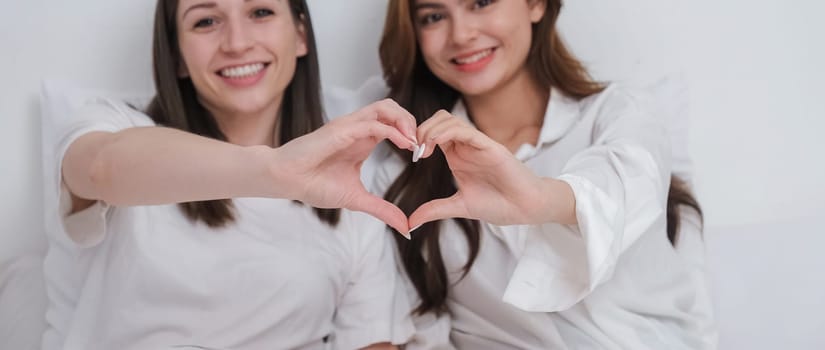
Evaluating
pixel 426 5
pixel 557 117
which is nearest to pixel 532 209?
pixel 557 117

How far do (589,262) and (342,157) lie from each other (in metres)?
0.36

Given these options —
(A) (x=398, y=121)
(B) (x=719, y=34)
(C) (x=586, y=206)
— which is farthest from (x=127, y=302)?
(B) (x=719, y=34)

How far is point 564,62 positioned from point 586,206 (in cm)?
49

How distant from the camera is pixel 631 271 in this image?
1.34m

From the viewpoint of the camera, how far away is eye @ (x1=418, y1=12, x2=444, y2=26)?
1461 millimetres

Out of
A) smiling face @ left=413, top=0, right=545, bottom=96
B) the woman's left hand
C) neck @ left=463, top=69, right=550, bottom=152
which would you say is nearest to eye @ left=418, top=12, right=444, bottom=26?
smiling face @ left=413, top=0, right=545, bottom=96

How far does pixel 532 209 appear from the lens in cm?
108

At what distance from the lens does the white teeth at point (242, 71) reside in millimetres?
1377

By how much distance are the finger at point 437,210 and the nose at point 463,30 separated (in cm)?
40

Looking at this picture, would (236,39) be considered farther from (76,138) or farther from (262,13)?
(76,138)

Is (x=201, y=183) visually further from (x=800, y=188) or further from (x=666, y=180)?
(x=800, y=188)

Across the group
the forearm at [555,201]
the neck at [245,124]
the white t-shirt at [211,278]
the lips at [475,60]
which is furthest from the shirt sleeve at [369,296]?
the forearm at [555,201]

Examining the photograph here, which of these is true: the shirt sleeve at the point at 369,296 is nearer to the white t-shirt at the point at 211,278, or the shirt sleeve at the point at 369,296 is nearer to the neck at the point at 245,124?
the white t-shirt at the point at 211,278

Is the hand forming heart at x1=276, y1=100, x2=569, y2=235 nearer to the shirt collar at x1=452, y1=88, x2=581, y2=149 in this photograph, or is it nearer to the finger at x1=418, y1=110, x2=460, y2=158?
the finger at x1=418, y1=110, x2=460, y2=158
